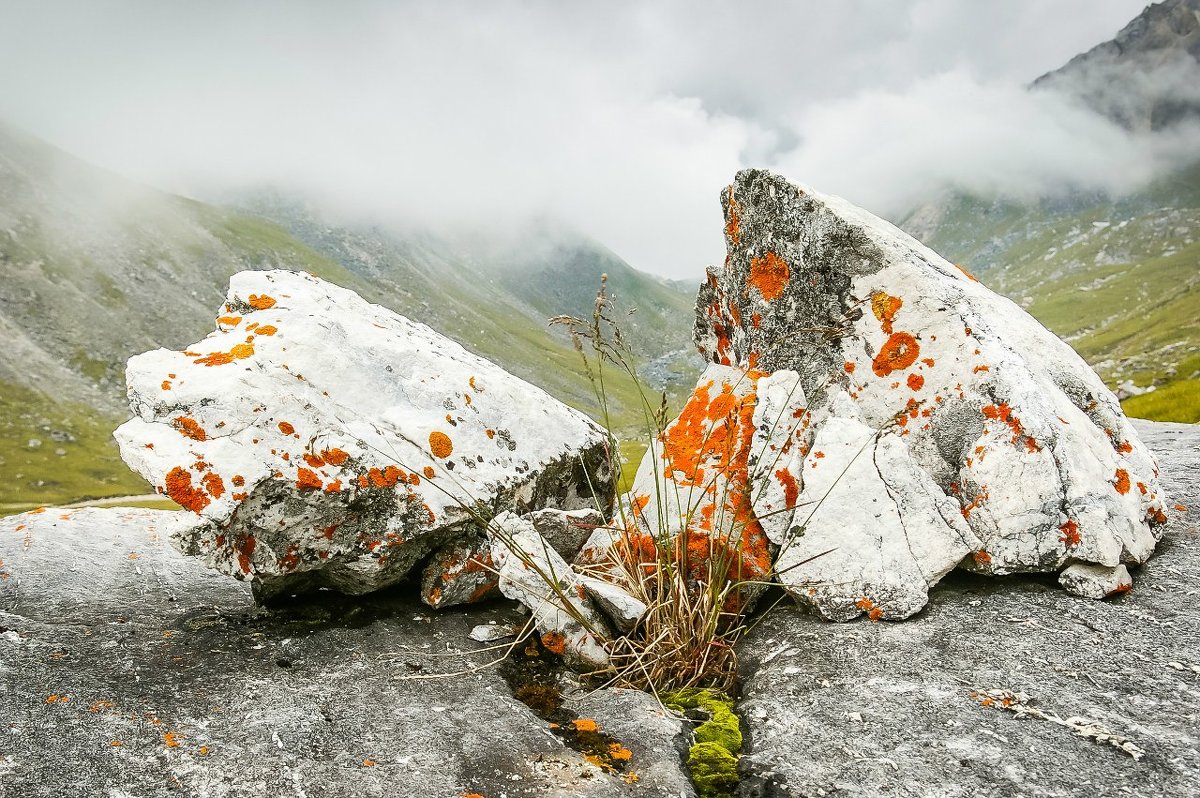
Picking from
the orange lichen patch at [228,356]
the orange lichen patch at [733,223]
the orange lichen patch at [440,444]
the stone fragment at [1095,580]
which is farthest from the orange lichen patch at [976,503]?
the orange lichen patch at [228,356]

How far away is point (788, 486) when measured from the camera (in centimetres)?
859

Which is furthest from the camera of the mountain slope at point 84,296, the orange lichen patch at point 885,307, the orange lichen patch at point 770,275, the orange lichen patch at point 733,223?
the mountain slope at point 84,296

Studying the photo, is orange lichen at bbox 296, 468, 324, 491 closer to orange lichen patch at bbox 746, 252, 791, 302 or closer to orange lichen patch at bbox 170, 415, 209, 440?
orange lichen patch at bbox 170, 415, 209, 440

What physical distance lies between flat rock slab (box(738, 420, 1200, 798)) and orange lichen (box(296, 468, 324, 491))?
216 inches

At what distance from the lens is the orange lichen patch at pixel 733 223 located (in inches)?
478

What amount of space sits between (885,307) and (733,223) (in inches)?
148

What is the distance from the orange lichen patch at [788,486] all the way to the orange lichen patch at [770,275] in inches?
143

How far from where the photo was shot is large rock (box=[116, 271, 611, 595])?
25.2 ft

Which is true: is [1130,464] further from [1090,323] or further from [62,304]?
[1090,323]

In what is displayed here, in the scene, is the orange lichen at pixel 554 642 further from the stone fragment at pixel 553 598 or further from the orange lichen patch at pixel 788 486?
the orange lichen patch at pixel 788 486

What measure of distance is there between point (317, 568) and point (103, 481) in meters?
95.8

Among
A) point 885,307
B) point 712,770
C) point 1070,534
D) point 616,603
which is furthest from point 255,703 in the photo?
point 885,307

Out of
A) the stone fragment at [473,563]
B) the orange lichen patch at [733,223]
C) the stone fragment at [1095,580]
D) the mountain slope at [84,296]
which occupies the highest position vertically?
the orange lichen patch at [733,223]

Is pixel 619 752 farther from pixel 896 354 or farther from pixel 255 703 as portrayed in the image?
pixel 896 354
